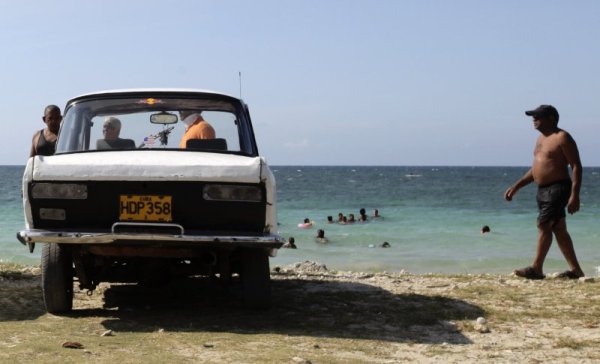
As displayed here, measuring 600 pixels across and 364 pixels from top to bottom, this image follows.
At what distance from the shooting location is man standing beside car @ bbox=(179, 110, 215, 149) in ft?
20.8

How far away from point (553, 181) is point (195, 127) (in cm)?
402

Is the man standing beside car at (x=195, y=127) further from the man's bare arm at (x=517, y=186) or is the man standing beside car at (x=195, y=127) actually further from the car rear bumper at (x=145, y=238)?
the man's bare arm at (x=517, y=186)

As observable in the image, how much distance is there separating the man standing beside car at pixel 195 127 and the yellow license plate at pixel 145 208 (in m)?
1.21

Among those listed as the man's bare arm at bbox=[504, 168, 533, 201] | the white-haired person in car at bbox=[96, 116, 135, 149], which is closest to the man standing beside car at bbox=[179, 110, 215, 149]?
the white-haired person in car at bbox=[96, 116, 135, 149]

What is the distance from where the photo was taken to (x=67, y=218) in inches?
205

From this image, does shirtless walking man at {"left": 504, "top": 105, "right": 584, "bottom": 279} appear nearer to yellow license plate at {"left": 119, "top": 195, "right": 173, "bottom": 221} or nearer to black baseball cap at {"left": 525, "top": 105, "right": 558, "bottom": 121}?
black baseball cap at {"left": 525, "top": 105, "right": 558, "bottom": 121}

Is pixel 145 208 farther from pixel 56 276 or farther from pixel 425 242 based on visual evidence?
pixel 425 242

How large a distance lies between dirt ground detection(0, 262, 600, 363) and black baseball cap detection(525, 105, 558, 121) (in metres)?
1.83

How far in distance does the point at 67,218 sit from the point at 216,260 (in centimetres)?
117

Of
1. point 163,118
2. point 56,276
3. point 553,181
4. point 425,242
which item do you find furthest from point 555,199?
point 425,242

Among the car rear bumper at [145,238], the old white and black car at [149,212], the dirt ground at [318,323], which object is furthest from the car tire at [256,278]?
the car rear bumper at [145,238]

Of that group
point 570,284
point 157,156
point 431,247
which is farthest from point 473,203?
point 157,156

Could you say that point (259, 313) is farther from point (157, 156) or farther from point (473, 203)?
point (473, 203)

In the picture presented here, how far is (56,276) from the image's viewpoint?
18.4 ft
